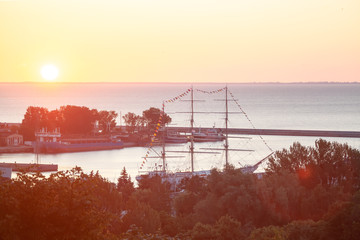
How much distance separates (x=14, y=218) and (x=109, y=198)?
20.4ft

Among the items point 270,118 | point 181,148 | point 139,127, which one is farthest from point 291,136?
point 270,118

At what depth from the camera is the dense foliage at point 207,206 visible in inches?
223

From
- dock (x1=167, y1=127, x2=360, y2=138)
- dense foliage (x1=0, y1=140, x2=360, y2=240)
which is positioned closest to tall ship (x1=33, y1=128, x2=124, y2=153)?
dock (x1=167, y1=127, x2=360, y2=138)

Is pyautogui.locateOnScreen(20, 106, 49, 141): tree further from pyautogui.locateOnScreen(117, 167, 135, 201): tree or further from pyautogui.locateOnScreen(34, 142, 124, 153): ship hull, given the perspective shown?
pyautogui.locateOnScreen(117, 167, 135, 201): tree

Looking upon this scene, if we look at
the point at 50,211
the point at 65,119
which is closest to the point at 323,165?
the point at 50,211

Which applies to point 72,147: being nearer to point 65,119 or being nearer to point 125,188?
point 65,119

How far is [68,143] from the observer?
128 ft

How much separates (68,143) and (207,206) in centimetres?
2793

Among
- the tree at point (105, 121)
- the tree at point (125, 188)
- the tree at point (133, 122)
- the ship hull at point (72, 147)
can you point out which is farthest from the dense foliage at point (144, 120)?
the tree at point (125, 188)

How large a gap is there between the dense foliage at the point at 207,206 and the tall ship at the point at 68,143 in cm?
2058

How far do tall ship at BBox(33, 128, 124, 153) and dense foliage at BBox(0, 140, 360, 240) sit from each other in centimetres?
2058

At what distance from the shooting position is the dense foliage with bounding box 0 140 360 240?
223 inches

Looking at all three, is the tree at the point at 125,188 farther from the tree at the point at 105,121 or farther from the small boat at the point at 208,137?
the tree at the point at 105,121

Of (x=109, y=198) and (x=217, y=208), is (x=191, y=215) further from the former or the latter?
(x=109, y=198)
